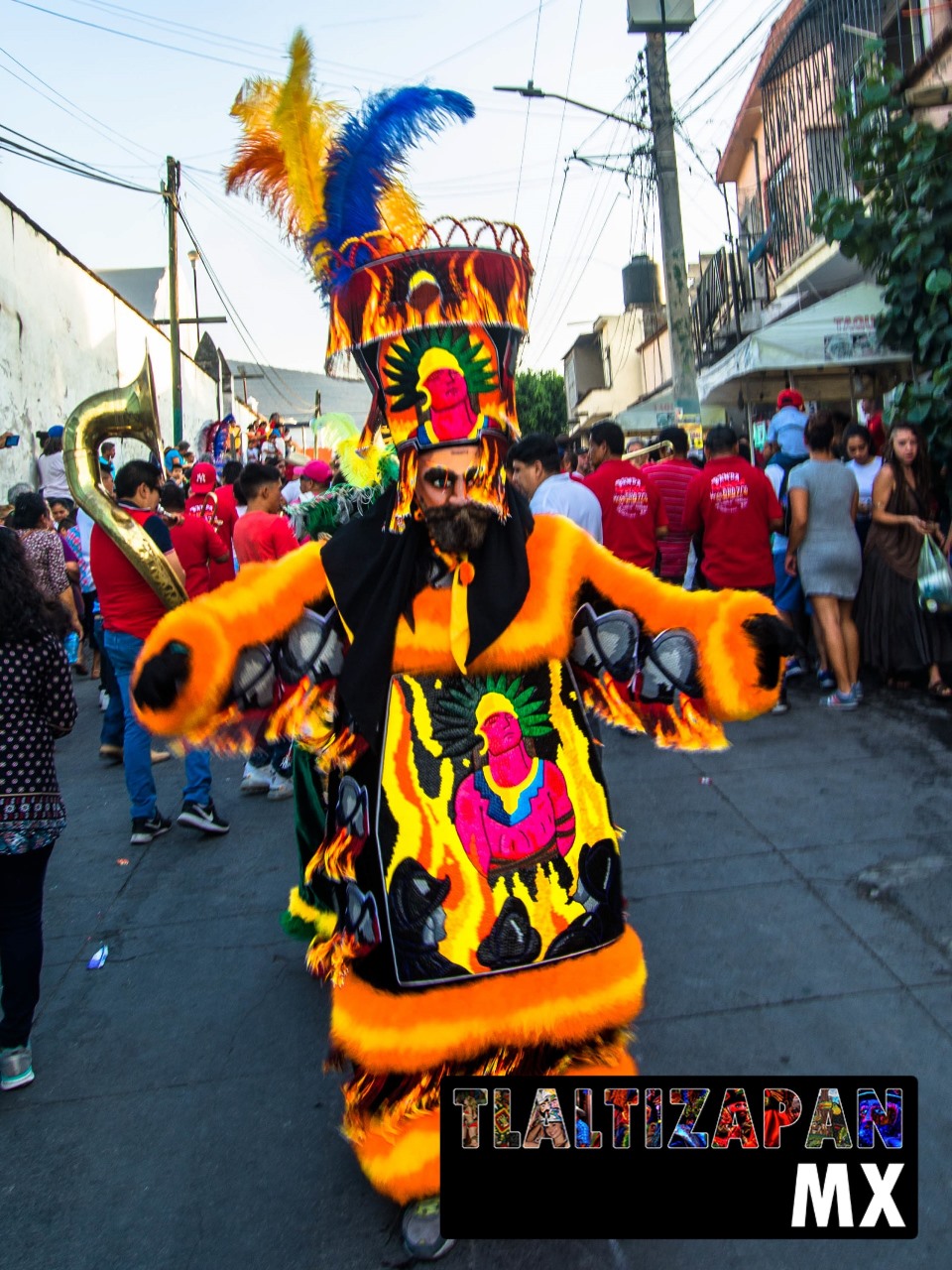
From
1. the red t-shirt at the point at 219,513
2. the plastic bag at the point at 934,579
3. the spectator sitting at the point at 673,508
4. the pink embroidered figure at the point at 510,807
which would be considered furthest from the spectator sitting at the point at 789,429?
the pink embroidered figure at the point at 510,807

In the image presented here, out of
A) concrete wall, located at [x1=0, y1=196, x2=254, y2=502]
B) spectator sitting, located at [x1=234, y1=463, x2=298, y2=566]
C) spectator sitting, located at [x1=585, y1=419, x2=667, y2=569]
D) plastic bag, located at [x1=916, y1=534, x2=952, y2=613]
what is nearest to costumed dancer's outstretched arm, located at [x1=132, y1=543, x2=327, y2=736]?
spectator sitting, located at [x1=234, y1=463, x2=298, y2=566]

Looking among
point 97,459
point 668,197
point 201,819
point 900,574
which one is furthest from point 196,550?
point 668,197

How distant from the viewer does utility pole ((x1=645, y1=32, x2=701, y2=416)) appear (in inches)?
481

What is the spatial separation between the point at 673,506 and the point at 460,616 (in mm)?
5349

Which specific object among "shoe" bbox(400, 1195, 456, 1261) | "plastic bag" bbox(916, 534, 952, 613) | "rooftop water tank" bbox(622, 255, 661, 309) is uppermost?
"rooftop water tank" bbox(622, 255, 661, 309)

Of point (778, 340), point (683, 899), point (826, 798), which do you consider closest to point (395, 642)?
point (683, 899)

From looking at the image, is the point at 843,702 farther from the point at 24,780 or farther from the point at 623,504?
the point at 24,780

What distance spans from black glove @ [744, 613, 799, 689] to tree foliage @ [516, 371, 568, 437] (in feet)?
141

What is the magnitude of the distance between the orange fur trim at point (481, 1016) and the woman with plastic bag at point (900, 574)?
16.0ft

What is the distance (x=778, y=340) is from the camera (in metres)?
8.23

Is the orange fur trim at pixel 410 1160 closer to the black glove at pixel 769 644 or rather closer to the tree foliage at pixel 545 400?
the black glove at pixel 769 644

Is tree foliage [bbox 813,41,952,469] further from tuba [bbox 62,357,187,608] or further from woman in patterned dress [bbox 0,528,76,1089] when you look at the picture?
woman in patterned dress [bbox 0,528,76,1089]

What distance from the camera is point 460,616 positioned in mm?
2295

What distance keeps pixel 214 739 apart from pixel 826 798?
3.64m
